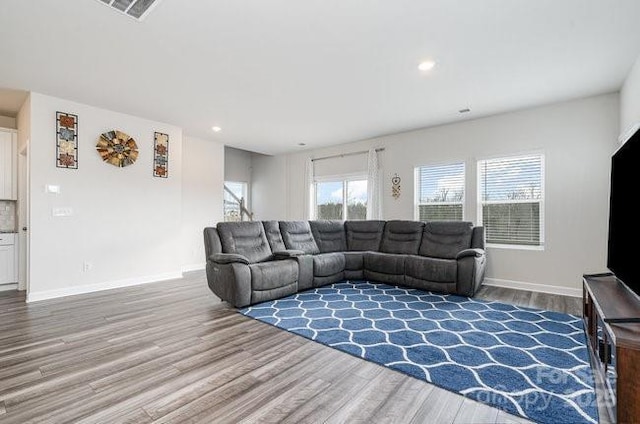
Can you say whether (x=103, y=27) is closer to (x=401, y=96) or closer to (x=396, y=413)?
(x=401, y=96)

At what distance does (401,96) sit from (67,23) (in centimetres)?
345

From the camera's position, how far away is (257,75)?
3.39 m

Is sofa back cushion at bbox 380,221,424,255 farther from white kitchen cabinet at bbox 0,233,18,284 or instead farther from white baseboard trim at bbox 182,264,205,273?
white kitchen cabinet at bbox 0,233,18,284

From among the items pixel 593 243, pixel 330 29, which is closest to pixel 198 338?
pixel 330 29

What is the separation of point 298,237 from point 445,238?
7.53 feet

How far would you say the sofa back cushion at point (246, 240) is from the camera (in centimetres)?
401

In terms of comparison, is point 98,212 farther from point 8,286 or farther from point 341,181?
point 341,181

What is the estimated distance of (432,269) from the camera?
13.6 feet

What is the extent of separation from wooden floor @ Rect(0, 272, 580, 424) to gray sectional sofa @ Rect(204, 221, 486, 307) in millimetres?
574

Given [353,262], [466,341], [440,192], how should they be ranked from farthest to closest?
1. [440,192]
2. [353,262]
3. [466,341]

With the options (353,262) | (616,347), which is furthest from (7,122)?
(616,347)

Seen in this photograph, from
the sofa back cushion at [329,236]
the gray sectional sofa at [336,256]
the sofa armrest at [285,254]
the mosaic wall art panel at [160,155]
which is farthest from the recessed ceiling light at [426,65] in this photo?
the mosaic wall art panel at [160,155]

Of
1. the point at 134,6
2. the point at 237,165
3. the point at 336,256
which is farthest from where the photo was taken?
the point at 237,165

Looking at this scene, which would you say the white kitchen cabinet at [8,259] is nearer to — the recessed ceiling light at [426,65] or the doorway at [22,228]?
the doorway at [22,228]
